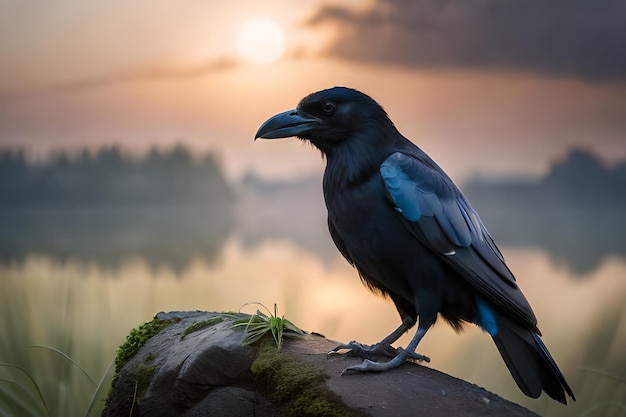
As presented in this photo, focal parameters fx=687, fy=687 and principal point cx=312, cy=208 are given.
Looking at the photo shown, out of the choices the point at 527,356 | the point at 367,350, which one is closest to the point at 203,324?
the point at 367,350

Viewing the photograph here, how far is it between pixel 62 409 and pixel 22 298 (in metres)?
1.02

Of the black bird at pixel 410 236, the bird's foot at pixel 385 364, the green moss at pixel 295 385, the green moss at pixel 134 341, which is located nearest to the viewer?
the green moss at pixel 295 385

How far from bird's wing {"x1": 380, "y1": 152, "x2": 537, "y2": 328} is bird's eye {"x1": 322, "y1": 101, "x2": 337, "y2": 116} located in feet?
1.45

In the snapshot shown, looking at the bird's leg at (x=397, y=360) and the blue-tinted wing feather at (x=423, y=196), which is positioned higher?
the blue-tinted wing feather at (x=423, y=196)

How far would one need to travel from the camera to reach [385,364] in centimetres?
369

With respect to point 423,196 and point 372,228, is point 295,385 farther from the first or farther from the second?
point 423,196

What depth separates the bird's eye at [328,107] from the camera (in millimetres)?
3977

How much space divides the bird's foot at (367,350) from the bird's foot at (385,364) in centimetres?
11

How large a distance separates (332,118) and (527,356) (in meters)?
1.73

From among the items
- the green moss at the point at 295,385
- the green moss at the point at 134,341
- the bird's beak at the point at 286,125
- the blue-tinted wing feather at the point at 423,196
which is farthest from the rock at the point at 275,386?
the bird's beak at the point at 286,125

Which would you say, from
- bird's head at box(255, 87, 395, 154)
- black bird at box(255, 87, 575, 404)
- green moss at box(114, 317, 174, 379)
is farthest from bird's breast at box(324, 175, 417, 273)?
green moss at box(114, 317, 174, 379)

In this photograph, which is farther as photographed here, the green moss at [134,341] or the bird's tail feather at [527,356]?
the green moss at [134,341]

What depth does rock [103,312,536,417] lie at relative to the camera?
11.1 ft

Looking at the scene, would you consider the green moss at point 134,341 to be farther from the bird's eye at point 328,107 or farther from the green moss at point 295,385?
the bird's eye at point 328,107
